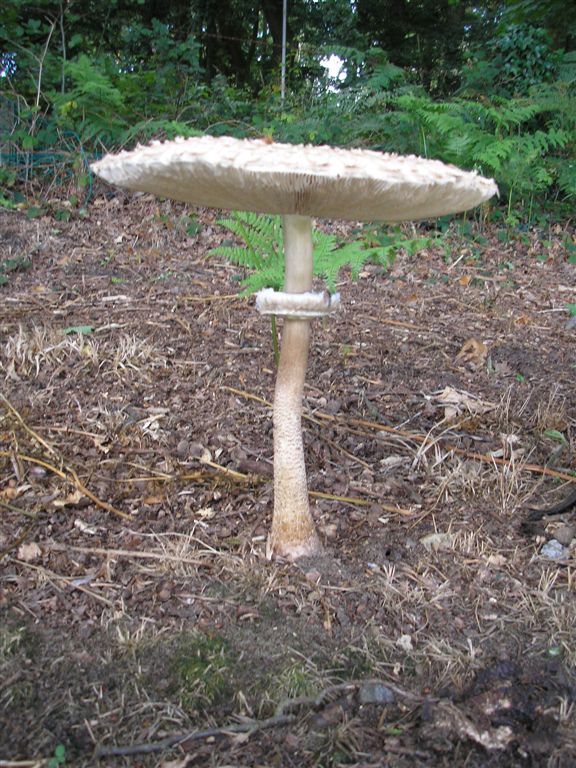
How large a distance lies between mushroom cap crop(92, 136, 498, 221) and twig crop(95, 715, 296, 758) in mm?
1454

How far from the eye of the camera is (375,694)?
184cm

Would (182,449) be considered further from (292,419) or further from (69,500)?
(292,419)

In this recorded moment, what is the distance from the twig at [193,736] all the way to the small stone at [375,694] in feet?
0.72

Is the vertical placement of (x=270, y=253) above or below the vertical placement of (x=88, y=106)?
below

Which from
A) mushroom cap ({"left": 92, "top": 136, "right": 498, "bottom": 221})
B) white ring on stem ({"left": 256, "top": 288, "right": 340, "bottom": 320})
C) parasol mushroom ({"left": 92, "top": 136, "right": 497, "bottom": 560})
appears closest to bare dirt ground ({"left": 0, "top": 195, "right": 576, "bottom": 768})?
parasol mushroom ({"left": 92, "top": 136, "right": 497, "bottom": 560})

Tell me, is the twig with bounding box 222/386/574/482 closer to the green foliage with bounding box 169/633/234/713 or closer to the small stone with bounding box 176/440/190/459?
the small stone with bounding box 176/440/190/459

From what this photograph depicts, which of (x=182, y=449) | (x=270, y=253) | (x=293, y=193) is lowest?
(x=182, y=449)

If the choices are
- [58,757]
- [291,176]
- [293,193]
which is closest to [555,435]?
[293,193]

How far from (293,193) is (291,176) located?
0.63 feet

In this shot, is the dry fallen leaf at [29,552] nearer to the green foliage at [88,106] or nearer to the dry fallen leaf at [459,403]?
the dry fallen leaf at [459,403]

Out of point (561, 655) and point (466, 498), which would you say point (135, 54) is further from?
point (561, 655)

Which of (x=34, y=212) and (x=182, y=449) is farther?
(x=34, y=212)

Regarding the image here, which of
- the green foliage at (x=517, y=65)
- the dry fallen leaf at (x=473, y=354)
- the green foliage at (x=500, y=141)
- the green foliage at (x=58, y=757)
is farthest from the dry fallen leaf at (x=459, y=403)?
the green foliage at (x=517, y=65)

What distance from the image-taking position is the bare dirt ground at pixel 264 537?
5.70ft
